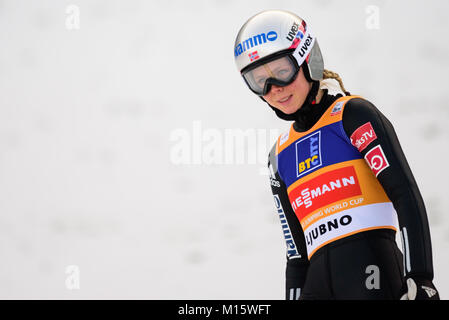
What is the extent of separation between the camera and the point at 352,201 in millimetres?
1592

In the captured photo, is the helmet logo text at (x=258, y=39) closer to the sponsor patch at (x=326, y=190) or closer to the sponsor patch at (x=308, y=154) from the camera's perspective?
the sponsor patch at (x=308, y=154)

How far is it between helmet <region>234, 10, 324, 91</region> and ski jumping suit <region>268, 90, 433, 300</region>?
0.14m

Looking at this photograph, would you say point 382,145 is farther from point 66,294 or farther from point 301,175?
point 66,294

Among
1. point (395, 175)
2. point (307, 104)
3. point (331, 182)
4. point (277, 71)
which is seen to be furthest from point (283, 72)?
point (395, 175)

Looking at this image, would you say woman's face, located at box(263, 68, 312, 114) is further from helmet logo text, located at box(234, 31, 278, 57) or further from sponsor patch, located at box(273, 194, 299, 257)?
sponsor patch, located at box(273, 194, 299, 257)

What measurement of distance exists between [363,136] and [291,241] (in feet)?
1.71

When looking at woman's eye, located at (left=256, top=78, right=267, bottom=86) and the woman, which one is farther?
woman's eye, located at (left=256, top=78, right=267, bottom=86)

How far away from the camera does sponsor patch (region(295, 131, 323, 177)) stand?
1.68 meters

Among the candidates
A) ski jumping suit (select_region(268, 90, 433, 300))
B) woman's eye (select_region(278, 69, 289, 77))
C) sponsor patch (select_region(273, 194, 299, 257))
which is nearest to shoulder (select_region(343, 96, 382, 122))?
ski jumping suit (select_region(268, 90, 433, 300))

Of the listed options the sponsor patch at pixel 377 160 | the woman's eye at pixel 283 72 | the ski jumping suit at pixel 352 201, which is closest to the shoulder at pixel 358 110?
the ski jumping suit at pixel 352 201

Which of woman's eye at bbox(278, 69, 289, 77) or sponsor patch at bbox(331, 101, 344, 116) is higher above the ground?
woman's eye at bbox(278, 69, 289, 77)

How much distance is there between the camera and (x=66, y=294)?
15.8 ft
